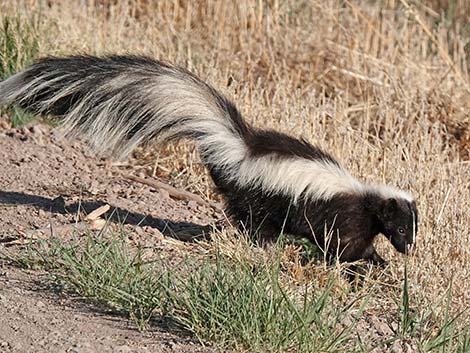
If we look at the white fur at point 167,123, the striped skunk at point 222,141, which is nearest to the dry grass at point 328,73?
the striped skunk at point 222,141

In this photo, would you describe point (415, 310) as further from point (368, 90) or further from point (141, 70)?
point (368, 90)

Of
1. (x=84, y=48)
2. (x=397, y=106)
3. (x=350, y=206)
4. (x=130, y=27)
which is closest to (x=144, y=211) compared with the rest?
(x=350, y=206)

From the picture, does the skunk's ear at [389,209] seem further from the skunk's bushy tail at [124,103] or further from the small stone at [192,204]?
the small stone at [192,204]

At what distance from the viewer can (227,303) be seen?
4473mm

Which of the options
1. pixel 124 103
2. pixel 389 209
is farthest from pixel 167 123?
pixel 389 209

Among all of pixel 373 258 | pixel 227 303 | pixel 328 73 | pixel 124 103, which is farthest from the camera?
pixel 328 73

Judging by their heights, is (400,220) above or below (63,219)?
above

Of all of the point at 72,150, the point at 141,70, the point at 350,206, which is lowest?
the point at 72,150

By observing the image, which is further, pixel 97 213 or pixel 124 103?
pixel 97 213

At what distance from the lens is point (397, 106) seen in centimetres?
923

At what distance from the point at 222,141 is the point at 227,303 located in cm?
157

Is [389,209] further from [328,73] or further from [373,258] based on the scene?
[328,73]

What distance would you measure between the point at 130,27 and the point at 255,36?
4.21 ft

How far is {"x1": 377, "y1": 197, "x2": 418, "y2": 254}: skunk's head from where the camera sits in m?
6.06
